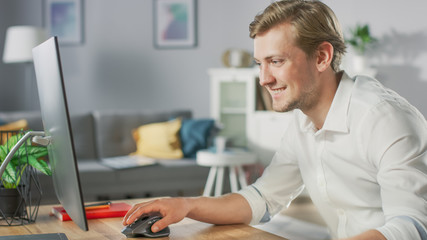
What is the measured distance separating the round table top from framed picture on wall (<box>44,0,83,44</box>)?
2352 millimetres

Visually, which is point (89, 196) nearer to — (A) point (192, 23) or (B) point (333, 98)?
(A) point (192, 23)

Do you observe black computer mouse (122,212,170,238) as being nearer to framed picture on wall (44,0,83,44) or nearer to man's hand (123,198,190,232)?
man's hand (123,198,190,232)

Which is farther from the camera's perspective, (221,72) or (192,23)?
(192,23)

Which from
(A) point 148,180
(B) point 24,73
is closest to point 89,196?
(A) point 148,180

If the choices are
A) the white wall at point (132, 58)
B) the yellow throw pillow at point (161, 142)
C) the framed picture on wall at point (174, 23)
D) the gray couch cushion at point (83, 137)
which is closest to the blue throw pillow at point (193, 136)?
the yellow throw pillow at point (161, 142)

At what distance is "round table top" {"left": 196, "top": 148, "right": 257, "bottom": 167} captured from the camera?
4320 millimetres

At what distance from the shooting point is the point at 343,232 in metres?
1.37

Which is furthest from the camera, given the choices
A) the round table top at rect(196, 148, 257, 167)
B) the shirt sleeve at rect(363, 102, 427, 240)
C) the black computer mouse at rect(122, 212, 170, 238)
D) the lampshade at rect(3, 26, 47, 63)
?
the lampshade at rect(3, 26, 47, 63)

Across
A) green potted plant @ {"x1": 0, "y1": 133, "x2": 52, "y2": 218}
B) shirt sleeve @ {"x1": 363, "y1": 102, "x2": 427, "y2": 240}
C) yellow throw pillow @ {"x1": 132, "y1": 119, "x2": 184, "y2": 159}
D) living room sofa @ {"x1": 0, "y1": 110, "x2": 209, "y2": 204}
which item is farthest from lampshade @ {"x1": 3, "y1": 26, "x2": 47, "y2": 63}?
shirt sleeve @ {"x1": 363, "y1": 102, "x2": 427, "y2": 240}

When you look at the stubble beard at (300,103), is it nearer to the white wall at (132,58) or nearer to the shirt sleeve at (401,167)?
the shirt sleeve at (401,167)

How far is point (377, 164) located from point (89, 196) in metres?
3.23

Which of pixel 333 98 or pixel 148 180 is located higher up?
pixel 333 98

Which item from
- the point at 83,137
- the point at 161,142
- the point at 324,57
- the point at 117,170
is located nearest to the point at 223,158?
the point at 161,142

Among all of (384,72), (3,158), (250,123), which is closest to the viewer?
(3,158)
